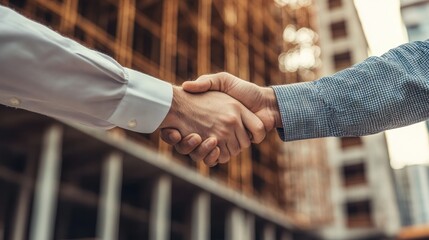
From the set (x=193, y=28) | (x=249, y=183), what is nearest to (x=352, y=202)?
(x=249, y=183)

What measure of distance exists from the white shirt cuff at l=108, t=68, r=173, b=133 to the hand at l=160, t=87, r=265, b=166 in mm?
351

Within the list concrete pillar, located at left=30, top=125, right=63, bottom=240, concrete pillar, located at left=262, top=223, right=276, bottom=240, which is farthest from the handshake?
concrete pillar, located at left=262, top=223, right=276, bottom=240

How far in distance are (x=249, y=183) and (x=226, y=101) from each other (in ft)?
44.1

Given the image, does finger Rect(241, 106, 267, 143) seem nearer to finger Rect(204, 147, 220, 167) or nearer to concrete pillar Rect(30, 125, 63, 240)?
finger Rect(204, 147, 220, 167)

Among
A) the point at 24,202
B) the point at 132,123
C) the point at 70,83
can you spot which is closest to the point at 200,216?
the point at 24,202

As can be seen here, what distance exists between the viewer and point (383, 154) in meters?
26.1

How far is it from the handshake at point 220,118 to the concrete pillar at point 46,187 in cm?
732

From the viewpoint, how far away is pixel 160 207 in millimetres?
12586

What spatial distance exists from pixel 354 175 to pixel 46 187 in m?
19.6

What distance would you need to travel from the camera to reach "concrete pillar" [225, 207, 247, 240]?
15.3 metres

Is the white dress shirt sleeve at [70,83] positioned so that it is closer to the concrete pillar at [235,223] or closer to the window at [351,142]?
the concrete pillar at [235,223]

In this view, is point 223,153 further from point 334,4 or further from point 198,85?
point 334,4

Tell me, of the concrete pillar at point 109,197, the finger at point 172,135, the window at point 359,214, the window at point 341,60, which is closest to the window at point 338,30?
the window at point 341,60

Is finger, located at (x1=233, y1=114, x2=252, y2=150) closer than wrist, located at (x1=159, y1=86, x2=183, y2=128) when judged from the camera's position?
No
